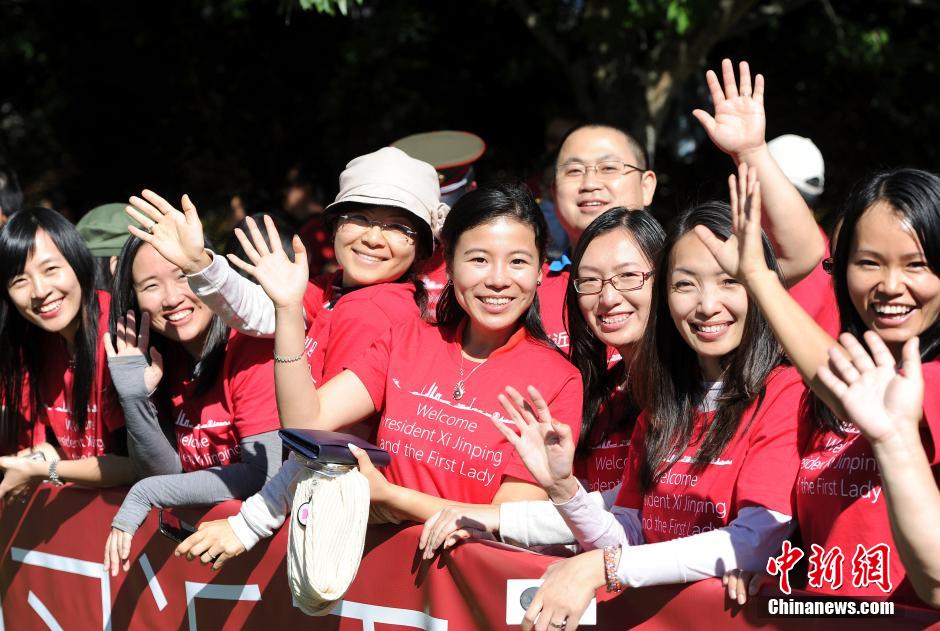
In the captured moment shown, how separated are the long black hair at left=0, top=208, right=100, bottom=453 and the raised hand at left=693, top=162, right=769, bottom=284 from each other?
294cm

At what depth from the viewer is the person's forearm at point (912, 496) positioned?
2113mm

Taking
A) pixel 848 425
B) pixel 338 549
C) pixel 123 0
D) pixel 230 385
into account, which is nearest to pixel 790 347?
pixel 848 425

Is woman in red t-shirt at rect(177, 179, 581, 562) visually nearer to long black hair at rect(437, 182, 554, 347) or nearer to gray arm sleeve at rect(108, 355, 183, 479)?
long black hair at rect(437, 182, 554, 347)

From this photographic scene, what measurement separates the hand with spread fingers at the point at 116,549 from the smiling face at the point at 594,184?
2.09 m

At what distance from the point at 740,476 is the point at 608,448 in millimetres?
750

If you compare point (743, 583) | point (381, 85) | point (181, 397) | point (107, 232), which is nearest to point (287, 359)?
point (181, 397)

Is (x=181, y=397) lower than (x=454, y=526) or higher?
higher

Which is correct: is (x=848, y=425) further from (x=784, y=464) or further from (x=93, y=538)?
(x=93, y=538)

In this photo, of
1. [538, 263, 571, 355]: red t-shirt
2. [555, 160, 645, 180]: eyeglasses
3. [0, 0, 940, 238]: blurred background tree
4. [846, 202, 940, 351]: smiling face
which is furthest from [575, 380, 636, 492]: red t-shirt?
[0, 0, 940, 238]: blurred background tree

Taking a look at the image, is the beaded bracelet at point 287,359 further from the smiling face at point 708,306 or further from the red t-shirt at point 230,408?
the smiling face at point 708,306

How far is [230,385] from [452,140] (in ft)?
6.00

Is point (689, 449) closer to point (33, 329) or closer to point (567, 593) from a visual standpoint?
point (567, 593)

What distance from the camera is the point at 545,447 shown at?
8.95 feet

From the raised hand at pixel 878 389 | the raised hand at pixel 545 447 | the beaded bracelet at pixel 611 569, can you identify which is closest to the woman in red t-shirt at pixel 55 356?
the raised hand at pixel 545 447
